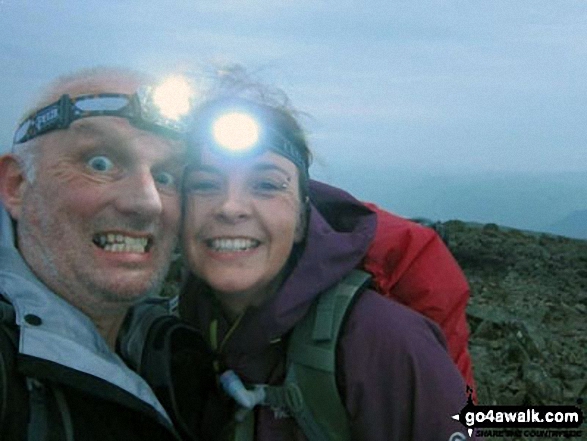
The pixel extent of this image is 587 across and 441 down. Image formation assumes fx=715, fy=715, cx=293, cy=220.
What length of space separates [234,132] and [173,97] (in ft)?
1.32

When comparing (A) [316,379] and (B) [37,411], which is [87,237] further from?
(A) [316,379]

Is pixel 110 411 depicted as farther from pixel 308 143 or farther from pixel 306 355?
pixel 308 143

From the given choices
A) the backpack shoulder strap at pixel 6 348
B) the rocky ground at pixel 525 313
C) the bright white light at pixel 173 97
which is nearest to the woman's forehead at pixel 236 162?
the bright white light at pixel 173 97

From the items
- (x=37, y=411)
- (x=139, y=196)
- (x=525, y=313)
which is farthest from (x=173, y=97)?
(x=525, y=313)

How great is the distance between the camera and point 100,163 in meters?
3.66

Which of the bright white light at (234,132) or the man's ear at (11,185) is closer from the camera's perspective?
the man's ear at (11,185)

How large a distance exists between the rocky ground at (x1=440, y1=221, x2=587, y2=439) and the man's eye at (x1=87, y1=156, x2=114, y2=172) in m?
2.88

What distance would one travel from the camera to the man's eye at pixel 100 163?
3.64 m

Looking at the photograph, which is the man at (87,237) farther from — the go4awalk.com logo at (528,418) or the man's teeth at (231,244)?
the go4awalk.com logo at (528,418)

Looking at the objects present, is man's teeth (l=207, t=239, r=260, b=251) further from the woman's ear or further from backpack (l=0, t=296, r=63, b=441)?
backpack (l=0, t=296, r=63, b=441)

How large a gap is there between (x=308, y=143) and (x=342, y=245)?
31.3 inches

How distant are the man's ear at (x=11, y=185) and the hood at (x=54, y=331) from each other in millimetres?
146

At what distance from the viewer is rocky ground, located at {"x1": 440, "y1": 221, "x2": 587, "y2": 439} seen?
11133mm

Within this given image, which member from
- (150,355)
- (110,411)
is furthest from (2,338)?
(150,355)
